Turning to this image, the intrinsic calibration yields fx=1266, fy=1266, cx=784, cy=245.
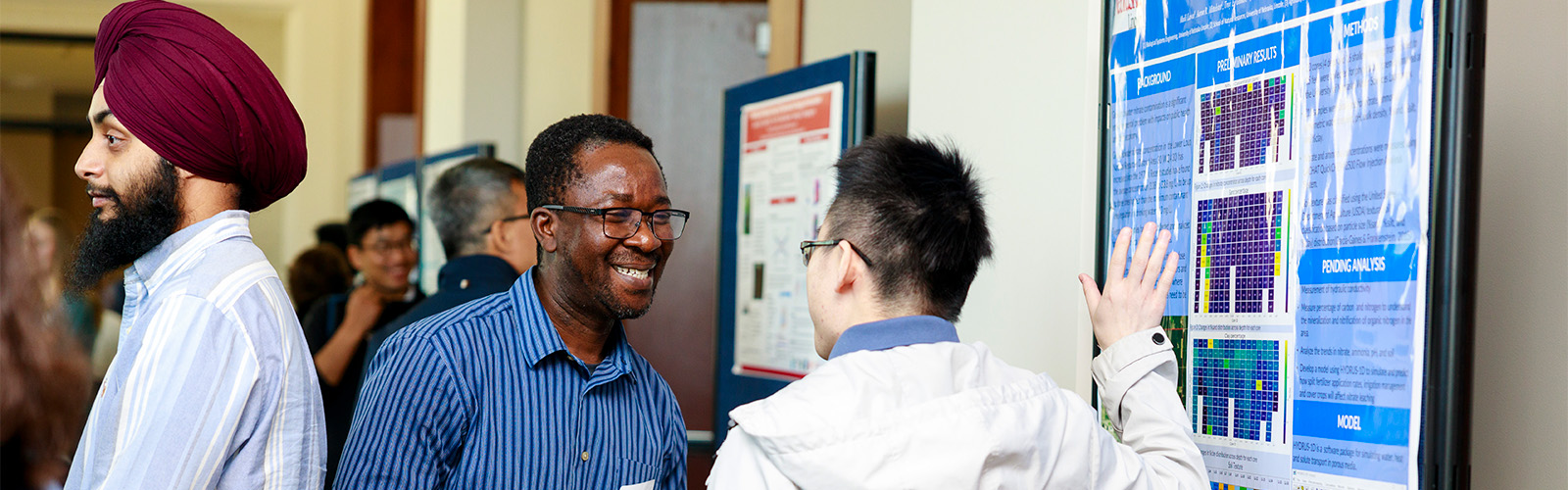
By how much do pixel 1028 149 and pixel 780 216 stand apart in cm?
87

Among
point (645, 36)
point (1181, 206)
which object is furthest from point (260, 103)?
point (645, 36)

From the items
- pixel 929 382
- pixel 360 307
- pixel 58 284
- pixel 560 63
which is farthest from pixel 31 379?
pixel 560 63

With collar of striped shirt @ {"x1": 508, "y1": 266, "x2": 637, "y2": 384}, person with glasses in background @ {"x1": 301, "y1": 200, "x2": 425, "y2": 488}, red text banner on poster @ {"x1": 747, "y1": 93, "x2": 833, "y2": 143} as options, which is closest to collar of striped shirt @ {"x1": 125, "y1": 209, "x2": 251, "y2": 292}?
collar of striped shirt @ {"x1": 508, "y1": 266, "x2": 637, "y2": 384}

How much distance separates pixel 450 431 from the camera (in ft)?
5.41

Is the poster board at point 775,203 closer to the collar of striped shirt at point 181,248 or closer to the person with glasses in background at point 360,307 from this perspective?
the person with glasses in background at point 360,307

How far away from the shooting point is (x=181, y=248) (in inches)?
60.1

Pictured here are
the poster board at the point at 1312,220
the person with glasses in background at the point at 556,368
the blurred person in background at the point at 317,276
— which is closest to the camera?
the poster board at the point at 1312,220

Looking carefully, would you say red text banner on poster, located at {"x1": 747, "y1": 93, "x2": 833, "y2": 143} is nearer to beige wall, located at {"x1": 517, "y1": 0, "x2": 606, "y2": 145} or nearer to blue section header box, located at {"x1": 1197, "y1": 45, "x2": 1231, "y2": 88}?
blue section header box, located at {"x1": 1197, "y1": 45, "x2": 1231, "y2": 88}

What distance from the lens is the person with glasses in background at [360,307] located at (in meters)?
3.73

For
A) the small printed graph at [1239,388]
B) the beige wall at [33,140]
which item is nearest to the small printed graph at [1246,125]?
the small printed graph at [1239,388]

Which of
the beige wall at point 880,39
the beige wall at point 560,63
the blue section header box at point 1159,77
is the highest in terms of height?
the beige wall at point 560,63

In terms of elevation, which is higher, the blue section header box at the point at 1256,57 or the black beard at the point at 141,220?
the blue section header box at the point at 1256,57

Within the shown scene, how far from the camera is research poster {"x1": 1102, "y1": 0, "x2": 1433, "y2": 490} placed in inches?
56.2

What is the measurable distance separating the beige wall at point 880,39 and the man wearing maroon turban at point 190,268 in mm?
1688
